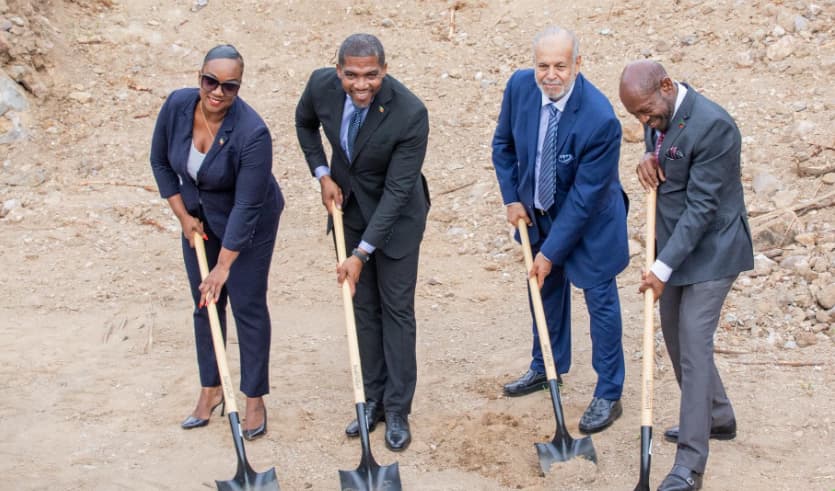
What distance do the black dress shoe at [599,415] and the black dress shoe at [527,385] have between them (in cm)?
39

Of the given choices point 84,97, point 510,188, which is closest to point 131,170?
point 84,97

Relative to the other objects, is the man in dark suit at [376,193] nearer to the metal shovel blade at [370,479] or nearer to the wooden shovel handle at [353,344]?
the wooden shovel handle at [353,344]

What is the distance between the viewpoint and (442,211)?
7.97m

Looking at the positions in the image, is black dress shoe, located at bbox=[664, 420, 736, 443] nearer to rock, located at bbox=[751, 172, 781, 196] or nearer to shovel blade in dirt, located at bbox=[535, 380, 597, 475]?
shovel blade in dirt, located at bbox=[535, 380, 597, 475]

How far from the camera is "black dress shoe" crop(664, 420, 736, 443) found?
4.68 meters

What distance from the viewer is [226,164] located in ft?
14.5

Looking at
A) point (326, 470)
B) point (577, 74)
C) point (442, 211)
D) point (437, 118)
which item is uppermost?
point (577, 74)

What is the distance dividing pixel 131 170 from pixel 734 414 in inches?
226

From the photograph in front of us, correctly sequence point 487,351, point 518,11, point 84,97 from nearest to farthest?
point 487,351, point 84,97, point 518,11

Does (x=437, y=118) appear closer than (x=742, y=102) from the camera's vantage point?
No

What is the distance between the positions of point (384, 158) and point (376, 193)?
0.21 meters

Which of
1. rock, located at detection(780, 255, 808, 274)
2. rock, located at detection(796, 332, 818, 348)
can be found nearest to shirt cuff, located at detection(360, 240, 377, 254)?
rock, located at detection(796, 332, 818, 348)

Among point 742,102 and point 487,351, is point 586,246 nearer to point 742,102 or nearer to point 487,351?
point 487,351

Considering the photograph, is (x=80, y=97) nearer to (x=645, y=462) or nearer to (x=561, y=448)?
(x=561, y=448)
